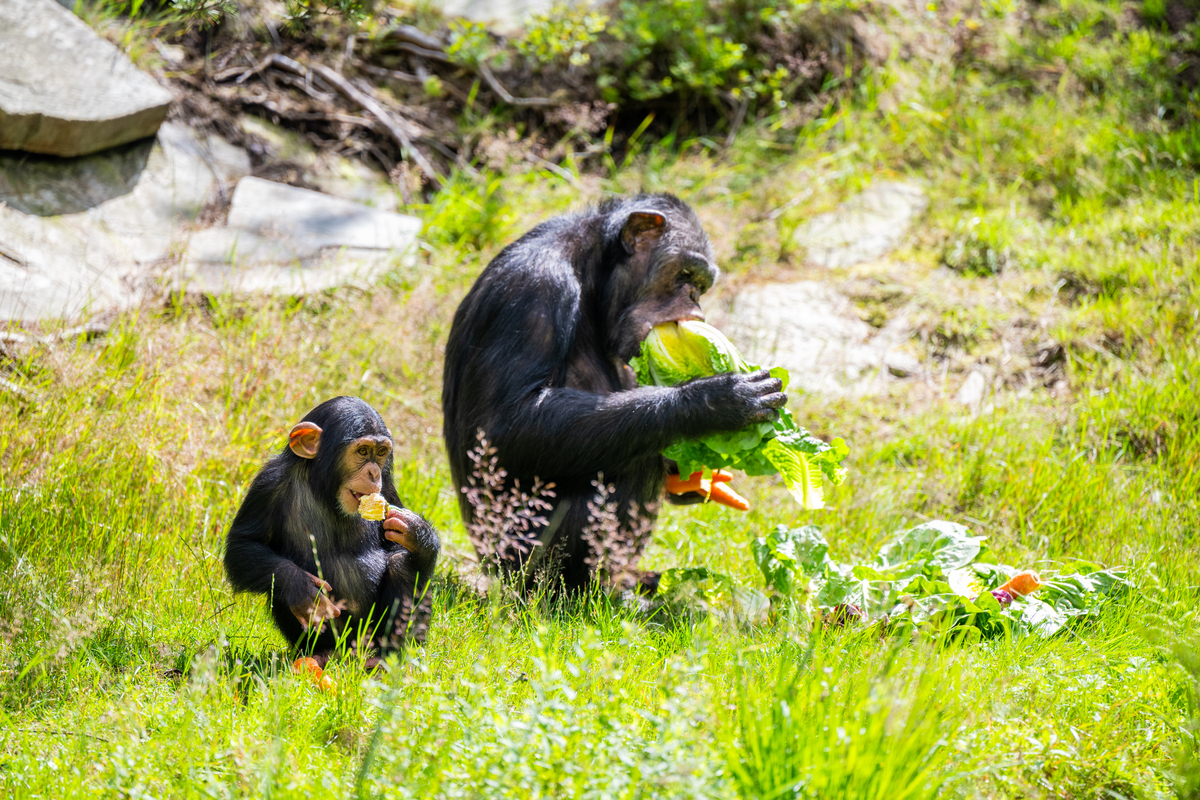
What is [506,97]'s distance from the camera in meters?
9.59

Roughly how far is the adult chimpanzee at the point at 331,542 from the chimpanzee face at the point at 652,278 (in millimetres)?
1661

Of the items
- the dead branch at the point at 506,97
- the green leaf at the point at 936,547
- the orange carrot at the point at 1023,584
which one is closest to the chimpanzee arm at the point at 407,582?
the green leaf at the point at 936,547

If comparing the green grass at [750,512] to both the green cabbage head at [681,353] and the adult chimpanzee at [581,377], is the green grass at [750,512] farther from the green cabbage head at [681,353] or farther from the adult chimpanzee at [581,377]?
the green cabbage head at [681,353]

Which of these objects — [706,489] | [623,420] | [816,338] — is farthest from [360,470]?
[816,338]

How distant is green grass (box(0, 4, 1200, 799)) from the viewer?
8.82ft

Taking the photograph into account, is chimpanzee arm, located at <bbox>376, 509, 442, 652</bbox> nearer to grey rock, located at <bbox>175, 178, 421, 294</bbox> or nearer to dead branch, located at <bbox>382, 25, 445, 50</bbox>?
grey rock, located at <bbox>175, 178, 421, 294</bbox>

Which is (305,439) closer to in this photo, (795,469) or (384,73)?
(795,469)

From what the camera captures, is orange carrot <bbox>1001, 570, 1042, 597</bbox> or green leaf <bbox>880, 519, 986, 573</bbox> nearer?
orange carrot <bbox>1001, 570, 1042, 597</bbox>

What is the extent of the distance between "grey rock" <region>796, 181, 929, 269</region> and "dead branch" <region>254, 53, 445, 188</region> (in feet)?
11.5

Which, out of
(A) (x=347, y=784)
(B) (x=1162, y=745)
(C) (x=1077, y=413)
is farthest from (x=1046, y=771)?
(C) (x=1077, y=413)

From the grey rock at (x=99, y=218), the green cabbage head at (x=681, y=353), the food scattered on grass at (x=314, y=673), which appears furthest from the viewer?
the grey rock at (x=99, y=218)

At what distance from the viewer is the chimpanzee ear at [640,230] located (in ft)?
16.5

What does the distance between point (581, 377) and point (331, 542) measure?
5.57 feet

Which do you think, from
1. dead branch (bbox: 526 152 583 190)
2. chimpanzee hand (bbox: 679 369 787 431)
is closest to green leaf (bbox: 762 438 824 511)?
chimpanzee hand (bbox: 679 369 787 431)
